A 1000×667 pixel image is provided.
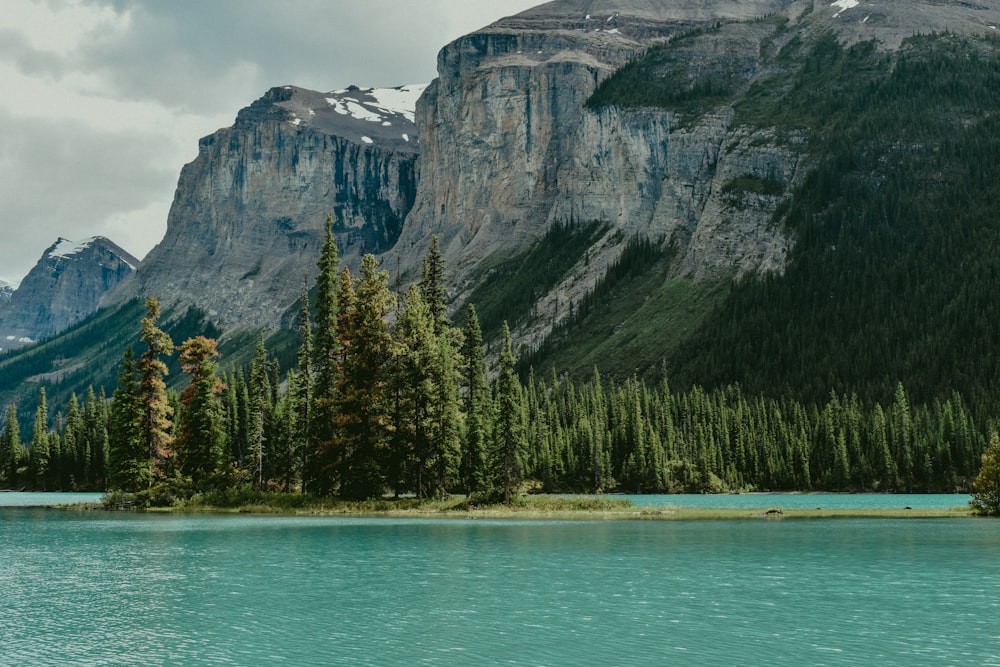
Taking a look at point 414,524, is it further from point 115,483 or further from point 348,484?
point 115,483

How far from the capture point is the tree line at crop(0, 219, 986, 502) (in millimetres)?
79188

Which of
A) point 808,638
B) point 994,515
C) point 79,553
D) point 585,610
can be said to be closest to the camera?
point 808,638

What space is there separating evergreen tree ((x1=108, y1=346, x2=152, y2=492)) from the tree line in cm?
13

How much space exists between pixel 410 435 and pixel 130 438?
94.2ft

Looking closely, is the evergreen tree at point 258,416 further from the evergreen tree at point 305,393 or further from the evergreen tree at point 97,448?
the evergreen tree at point 97,448

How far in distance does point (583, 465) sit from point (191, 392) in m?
76.2

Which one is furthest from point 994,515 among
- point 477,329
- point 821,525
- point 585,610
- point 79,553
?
point 79,553

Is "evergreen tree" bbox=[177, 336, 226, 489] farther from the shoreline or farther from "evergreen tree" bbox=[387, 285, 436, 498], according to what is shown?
"evergreen tree" bbox=[387, 285, 436, 498]

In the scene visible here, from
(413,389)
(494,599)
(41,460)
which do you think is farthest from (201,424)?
(41,460)

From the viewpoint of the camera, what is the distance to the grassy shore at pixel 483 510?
259 feet

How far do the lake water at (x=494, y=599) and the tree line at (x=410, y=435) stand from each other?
17.2 metres

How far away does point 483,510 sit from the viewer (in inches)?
3199

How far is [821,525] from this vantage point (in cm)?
7606

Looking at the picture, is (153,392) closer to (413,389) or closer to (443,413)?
(413,389)
